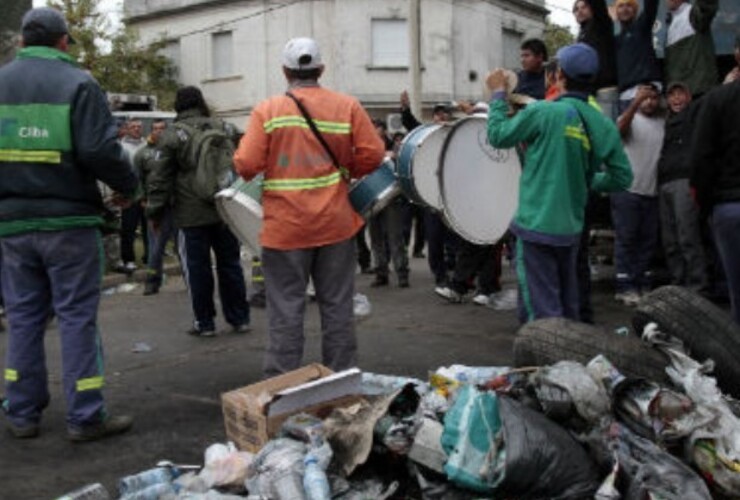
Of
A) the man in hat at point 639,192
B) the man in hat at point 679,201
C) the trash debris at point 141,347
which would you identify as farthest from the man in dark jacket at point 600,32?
the trash debris at point 141,347

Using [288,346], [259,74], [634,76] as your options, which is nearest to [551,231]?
[288,346]

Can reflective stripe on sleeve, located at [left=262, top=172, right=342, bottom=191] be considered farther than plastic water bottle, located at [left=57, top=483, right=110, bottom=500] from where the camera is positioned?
Yes

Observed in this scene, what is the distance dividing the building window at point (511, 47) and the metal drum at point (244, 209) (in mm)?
29603

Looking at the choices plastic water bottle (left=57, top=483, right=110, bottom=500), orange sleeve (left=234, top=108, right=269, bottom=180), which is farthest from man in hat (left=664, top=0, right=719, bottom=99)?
plastic water bottle (left=57, top=483, right=110, bottom=500)

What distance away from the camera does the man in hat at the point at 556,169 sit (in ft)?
18.4

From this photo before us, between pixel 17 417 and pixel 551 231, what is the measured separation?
314cm

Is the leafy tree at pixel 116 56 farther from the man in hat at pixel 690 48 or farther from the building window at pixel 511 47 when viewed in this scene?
the man in hat at pixel 690 48

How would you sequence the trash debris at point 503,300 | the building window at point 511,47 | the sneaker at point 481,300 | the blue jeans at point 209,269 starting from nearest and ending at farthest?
the blue jeans at point 209,269
the trash debris at point 503,300
the sneaker at point 481,300
the building window at point 511,47

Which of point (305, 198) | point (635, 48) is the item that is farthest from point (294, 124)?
point (635, 48)

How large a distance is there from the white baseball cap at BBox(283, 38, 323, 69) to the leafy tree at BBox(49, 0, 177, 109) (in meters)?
25.6

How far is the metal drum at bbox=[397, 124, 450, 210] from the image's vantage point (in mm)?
8039

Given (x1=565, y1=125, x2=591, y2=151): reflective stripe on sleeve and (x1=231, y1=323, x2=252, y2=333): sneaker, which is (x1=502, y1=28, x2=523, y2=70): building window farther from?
(x1=565, y1=125, x2=591, y2=151): reflective stripe on sleeve

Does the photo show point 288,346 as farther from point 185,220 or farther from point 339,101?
point 185,220

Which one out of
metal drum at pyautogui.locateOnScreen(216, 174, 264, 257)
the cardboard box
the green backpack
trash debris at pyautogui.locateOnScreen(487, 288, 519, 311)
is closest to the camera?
the cardboard box
